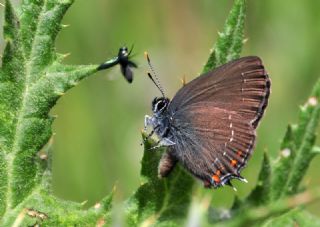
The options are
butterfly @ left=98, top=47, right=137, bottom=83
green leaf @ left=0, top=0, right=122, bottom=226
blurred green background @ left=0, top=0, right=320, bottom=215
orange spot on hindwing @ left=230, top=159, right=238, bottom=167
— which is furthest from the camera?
blurred green background @ left=0, top=0, right=320, bottom=215

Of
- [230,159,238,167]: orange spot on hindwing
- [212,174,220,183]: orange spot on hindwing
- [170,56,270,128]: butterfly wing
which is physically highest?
[170,56,270,128]: butterfly wing

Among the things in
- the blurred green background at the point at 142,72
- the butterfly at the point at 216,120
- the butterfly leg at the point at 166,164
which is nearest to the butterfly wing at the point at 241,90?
the butterfly at the point at 216,120

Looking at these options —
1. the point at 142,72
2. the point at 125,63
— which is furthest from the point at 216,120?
the point at 142,72

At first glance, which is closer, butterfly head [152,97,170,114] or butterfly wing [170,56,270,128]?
butterfly wing [170,56,270,128]

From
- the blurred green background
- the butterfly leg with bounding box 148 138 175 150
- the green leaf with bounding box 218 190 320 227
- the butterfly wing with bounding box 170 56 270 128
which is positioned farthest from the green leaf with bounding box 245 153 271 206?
the blurred green background

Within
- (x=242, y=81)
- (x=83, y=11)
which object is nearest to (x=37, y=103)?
(x=242, y=81)

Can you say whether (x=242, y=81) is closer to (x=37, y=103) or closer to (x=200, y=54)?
(x=37, y=103)

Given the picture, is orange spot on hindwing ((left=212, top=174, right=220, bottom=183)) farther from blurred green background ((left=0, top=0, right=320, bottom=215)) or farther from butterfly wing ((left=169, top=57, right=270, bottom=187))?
blurred green background ((left=0, top=0, right=320, bottom=215))

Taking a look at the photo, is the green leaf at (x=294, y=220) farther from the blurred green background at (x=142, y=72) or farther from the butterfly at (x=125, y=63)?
the blurred green background at (x=142, y=72)
